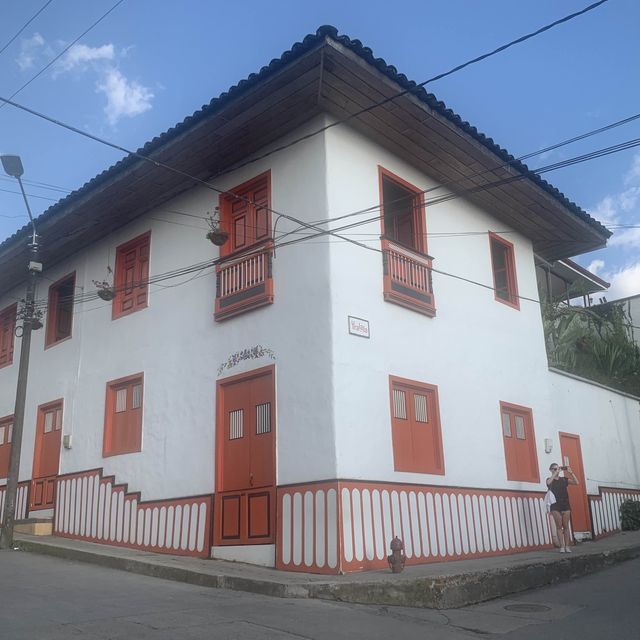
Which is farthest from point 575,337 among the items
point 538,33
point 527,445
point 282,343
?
point 538,33

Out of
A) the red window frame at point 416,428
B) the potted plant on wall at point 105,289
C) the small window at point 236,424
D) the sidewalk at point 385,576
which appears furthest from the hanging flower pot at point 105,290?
the red window frame at point 416,428

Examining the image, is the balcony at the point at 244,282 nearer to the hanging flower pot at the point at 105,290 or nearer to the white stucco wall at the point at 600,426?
the hanging flower pot at the point at 105,290

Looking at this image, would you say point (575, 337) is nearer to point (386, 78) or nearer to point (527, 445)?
point (527, 445)

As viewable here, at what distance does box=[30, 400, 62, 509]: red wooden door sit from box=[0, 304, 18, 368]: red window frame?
2725 millimetres

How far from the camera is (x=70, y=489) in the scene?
1405cm

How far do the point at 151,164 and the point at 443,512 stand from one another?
24.1 feet

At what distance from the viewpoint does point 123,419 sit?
13.6 m

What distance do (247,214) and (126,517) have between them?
554cm

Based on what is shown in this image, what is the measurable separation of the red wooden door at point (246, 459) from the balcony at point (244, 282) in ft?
3.58

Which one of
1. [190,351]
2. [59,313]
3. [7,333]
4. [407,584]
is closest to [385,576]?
[407,584]

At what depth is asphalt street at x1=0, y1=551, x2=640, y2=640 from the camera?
636 centimetres

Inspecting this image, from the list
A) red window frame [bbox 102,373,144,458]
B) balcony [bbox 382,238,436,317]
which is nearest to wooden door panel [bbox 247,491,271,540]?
red window frame [bbox 102,373,144,458]

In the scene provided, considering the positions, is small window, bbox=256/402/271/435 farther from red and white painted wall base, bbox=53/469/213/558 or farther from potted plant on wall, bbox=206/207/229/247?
potted plant on wall, bbox=206/207/229/247

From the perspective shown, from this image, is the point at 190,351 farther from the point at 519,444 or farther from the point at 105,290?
the point at 519,444
